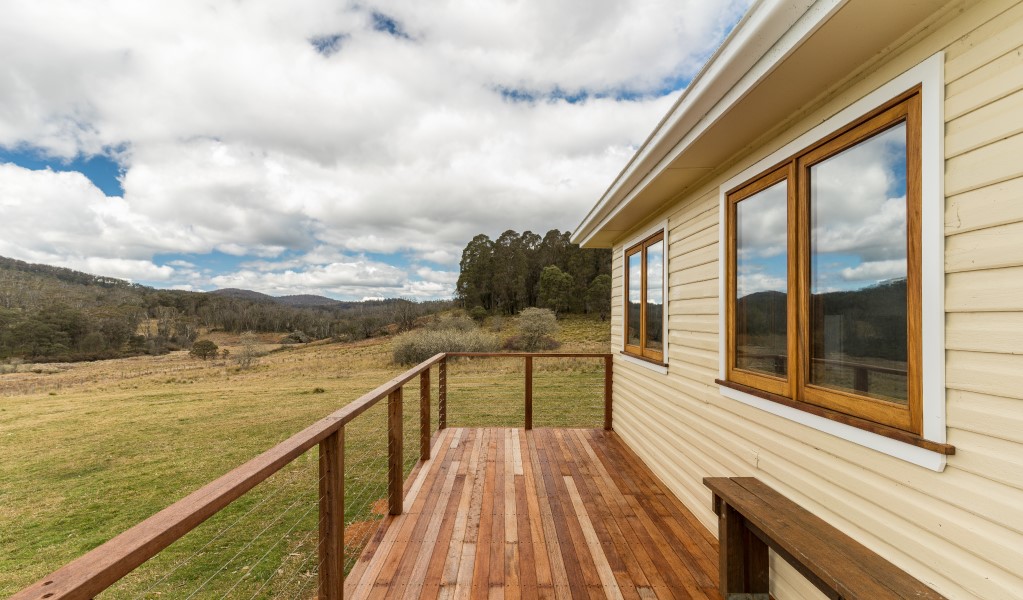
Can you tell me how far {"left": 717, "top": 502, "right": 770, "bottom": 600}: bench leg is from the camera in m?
1.98

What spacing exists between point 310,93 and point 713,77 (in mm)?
9280

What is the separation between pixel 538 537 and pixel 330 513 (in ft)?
4.77

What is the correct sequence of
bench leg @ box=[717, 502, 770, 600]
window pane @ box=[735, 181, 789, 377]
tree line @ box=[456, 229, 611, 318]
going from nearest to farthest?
1. bench leg @ box=[717, 502, 770, 600]
2. window pane @ box=[735, 181, 789, 377]
3. tree line @ box=[456, 229, 611, 318]

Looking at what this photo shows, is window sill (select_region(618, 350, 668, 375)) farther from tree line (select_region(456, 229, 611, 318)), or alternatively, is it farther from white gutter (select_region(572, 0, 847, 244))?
tree line (select_region(456, 229, 611, 318))

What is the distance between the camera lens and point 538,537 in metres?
2.69

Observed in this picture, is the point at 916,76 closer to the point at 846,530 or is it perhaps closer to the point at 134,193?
the point at 846,530

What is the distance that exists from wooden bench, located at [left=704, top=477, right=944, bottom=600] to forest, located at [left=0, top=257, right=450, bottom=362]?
1293 inches

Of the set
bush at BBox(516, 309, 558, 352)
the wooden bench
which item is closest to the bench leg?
the wooden bench

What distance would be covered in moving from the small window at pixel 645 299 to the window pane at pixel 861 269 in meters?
1.90

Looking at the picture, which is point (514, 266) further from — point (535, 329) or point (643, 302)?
point (643, 302)

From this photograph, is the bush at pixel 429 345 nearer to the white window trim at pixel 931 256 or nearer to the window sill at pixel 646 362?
the window sill at pixel 646 362

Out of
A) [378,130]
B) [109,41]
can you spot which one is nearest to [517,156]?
[378,130]

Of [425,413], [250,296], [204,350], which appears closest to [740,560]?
[425,413]

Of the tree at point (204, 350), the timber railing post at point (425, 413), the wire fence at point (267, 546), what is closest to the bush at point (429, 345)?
the wire fence at point (267, 546)
